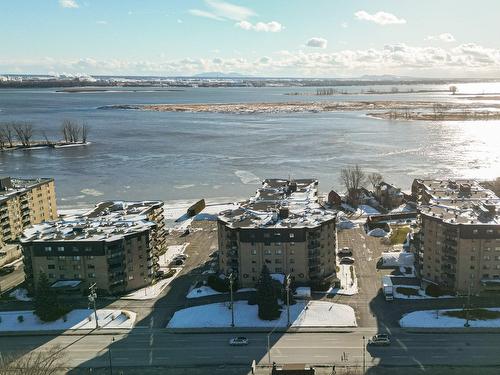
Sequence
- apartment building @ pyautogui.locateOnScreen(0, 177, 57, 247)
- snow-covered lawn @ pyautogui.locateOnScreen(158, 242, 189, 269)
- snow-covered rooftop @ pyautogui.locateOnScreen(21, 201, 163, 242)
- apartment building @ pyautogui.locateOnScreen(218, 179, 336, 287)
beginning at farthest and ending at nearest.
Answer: apartment building @ pyautogui.locateOnScreen(0, 177, 57, 247) < snow-covered lawn @ pyautogui.locateOnScreen(158, 242, 189, 269) < snow-covered rooftop @ pyautogui.locateOnScreen(21, 201, 163, 242) < apartment building @ pyautogui.locateOnScreen(218, 179, 336, 287)

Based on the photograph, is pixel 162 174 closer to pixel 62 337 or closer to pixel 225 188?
pixel 225 188

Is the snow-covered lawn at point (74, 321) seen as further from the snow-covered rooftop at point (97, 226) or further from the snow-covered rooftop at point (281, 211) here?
the snow-covered rooftop at point (281, 211)

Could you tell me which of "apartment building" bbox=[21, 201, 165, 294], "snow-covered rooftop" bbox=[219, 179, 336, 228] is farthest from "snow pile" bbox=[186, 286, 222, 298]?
"snow-covered rooftop" bbox=[219, 179, 336, 228]

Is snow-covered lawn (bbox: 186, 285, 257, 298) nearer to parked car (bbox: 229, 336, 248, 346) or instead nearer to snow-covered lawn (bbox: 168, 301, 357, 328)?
snow-covered lawn (bbox: 168, 301, 357, 328)

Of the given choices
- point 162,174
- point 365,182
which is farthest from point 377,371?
point 162,174

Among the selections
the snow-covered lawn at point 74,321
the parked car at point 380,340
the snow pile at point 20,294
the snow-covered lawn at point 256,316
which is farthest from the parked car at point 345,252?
the snow pile at point 20,294
